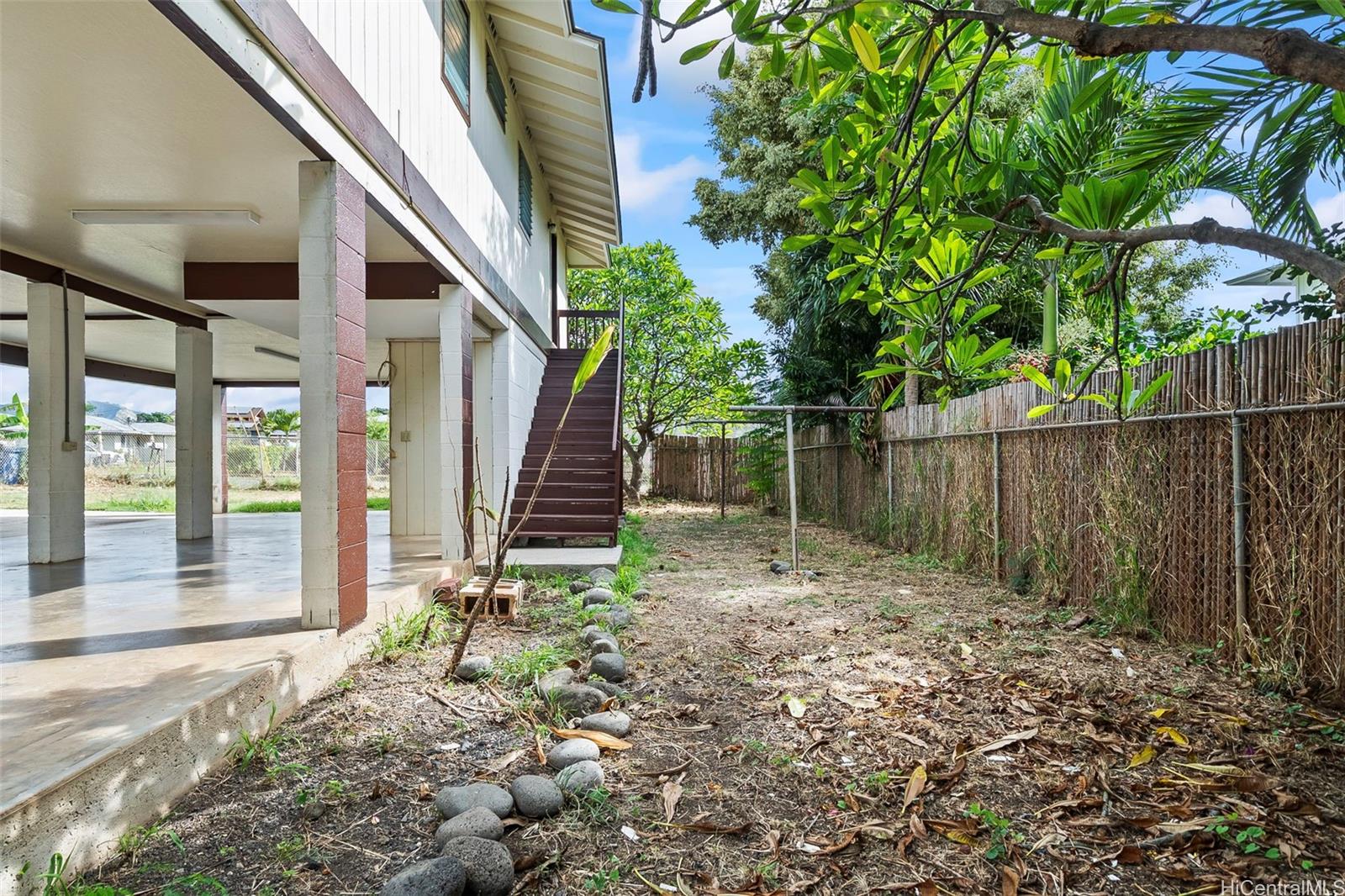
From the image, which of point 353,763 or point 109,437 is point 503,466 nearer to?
point 353,763

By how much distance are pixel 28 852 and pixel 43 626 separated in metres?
2.55

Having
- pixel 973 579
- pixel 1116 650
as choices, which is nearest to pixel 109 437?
pixel 973 579

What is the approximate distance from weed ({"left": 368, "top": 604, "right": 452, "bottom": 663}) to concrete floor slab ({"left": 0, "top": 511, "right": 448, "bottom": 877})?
0.36 ft

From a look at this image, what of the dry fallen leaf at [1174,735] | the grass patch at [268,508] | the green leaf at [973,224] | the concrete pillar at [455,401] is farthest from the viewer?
the grass patch at [268,508]

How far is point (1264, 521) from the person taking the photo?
399cm

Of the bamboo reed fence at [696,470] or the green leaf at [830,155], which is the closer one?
the green leaf at [830,155]

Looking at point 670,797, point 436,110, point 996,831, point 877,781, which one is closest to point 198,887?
point 670,797

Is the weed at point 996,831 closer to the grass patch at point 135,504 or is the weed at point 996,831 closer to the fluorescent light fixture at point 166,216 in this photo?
the fluorescent light fixture at point 166,216

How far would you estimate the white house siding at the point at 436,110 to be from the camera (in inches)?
164

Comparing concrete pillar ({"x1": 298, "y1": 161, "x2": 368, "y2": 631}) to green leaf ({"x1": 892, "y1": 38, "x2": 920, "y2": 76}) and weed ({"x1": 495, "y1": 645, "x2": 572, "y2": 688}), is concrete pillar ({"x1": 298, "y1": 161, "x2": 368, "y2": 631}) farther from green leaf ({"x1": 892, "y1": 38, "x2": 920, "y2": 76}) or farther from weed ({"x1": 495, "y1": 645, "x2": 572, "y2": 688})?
green leaf ({"x1": 892, "y1": 38, "x2": 920, "y2": 76})

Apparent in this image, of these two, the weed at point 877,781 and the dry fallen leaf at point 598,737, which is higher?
the dry fallen leaf at point 598,737

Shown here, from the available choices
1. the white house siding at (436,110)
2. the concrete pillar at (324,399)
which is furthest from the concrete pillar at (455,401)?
the concrete pillar at (324,399)

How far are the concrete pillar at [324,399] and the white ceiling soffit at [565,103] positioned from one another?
421 centimetres

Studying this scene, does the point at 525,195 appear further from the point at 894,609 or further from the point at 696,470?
the point at 696,470
